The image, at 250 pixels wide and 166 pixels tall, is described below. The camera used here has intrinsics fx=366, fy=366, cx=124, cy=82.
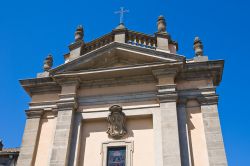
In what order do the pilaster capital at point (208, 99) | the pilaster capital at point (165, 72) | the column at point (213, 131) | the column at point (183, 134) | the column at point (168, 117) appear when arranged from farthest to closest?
the pilaster capital at point (165, 72)
the pilaster capital at point (208, 99)
the column at point (183, 134)
the column at point (168, 117)
the column at point (213, 131)

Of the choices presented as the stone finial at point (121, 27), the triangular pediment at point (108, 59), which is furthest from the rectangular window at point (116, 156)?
the stone finial at point (121, 27)

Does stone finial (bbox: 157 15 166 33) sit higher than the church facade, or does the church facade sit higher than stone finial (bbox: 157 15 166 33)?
stone finial (bbox: 157 15 166 33)

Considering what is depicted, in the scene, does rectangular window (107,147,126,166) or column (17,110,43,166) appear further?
column (17,110,43,166)

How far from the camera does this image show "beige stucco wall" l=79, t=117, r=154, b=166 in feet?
40.6

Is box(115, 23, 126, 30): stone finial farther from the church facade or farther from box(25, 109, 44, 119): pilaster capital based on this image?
box(25, 109, 44, 119): pilaster capital

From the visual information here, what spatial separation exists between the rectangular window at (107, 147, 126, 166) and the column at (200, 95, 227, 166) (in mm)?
2859

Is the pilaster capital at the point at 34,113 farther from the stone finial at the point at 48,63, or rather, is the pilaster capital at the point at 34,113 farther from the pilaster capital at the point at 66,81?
the stone finial at the point at 48,63

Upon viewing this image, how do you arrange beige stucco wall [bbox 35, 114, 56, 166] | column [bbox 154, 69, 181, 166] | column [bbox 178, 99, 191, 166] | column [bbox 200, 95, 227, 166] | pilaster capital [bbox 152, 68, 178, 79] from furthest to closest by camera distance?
pilaster capital [bbox 152, 68, 178, 79] → beige stucco wall [bbox 35, 114, 56, 166] → column [bbox 178, 99, 191, 166] → column [bbox 154, 69, 181, 166] → column [bbox 200, 95, 227, 166]

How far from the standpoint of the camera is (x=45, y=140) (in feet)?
44.5

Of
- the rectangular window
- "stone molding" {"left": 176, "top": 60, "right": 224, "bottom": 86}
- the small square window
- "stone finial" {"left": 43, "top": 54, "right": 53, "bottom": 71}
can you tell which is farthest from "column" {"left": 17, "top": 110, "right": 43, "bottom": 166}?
"stone molding" {"left": 176, "top": 60, "right": 224, "bottom": 86}

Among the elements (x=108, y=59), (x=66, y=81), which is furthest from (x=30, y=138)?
(x=108, y=59)

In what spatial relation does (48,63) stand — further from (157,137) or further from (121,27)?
(157,137)

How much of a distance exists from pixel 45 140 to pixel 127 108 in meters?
3.27

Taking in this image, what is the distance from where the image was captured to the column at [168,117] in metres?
11.6
